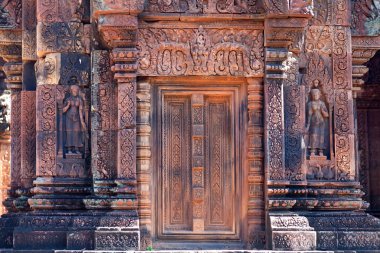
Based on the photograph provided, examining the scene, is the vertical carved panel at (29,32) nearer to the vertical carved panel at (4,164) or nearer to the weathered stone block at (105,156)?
the weathered stone block at (105,156)

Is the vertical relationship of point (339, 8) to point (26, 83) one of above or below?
above

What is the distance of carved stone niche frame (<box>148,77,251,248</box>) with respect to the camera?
16.0 metres

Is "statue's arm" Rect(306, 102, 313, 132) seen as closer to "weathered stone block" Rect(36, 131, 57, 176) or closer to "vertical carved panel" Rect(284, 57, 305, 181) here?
"vertical carved panel" Rect(284, 57, 305, 181)

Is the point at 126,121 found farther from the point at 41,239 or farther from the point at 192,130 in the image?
the point at 41,239

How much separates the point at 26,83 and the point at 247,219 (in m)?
4.50

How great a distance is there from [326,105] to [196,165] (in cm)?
235

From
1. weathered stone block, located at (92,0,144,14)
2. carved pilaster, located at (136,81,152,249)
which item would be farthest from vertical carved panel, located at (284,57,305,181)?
weathered stone block, located at (92,0,144,14)

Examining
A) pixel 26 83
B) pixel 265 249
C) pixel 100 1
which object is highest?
pixel 100 1

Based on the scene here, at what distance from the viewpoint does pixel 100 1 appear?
15.5m

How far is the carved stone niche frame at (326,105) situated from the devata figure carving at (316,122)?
48 millimetres

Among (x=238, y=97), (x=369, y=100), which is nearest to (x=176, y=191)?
(x=238, y=97)

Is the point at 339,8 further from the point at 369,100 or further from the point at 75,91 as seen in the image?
the point at 369,100

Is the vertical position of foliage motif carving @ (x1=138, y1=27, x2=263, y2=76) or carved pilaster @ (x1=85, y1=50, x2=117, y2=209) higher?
foliage motif carving @ (x1=138, y1=27, x2=263, y2=76)

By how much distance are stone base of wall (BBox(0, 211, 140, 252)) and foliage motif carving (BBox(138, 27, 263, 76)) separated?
2.31 m
